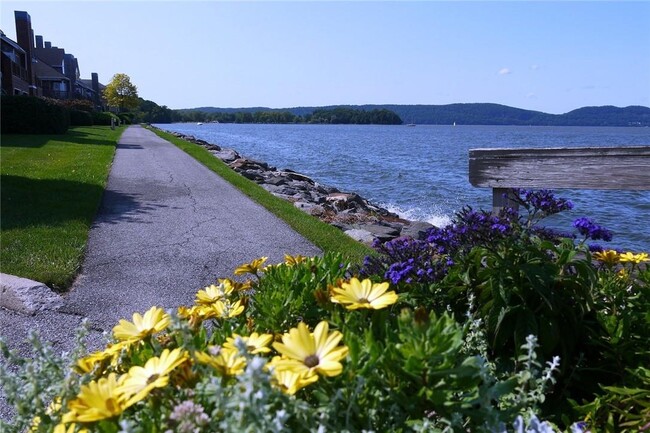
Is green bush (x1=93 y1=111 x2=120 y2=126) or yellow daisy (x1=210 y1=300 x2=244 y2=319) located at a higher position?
yellow daisy (x1=210 y1=300 x2=244 y2=319)

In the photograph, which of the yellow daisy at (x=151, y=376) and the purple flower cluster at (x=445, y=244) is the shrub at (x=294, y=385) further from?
the purple flower cluster at (x=445, y=244)

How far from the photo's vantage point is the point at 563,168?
3971mm

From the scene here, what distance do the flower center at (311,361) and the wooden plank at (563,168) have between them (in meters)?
3.05

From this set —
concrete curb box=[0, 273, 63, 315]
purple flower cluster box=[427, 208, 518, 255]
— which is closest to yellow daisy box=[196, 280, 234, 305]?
purple flower cluster box=[427, 208, 518, 255]

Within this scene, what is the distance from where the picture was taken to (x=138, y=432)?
1312 mm

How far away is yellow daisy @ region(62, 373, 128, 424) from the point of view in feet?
4.23

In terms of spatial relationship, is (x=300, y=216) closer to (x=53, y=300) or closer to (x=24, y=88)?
(x=53, y=300)

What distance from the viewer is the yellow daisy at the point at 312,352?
1.34 m

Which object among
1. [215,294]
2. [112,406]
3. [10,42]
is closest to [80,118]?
[10,42]

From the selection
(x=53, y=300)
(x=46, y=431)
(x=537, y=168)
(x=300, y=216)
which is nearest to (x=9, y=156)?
(x=300, y=216)

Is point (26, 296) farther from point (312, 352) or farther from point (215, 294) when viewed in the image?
point (312, 352)

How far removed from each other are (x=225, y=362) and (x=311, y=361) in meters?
0.20

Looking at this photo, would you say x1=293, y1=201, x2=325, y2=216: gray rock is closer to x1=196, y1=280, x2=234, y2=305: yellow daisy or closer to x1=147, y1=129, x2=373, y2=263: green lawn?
x1=147, y1=129, x2=373, y2=263: green lawn

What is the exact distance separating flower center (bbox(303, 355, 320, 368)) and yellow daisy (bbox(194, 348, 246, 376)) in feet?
0.48
